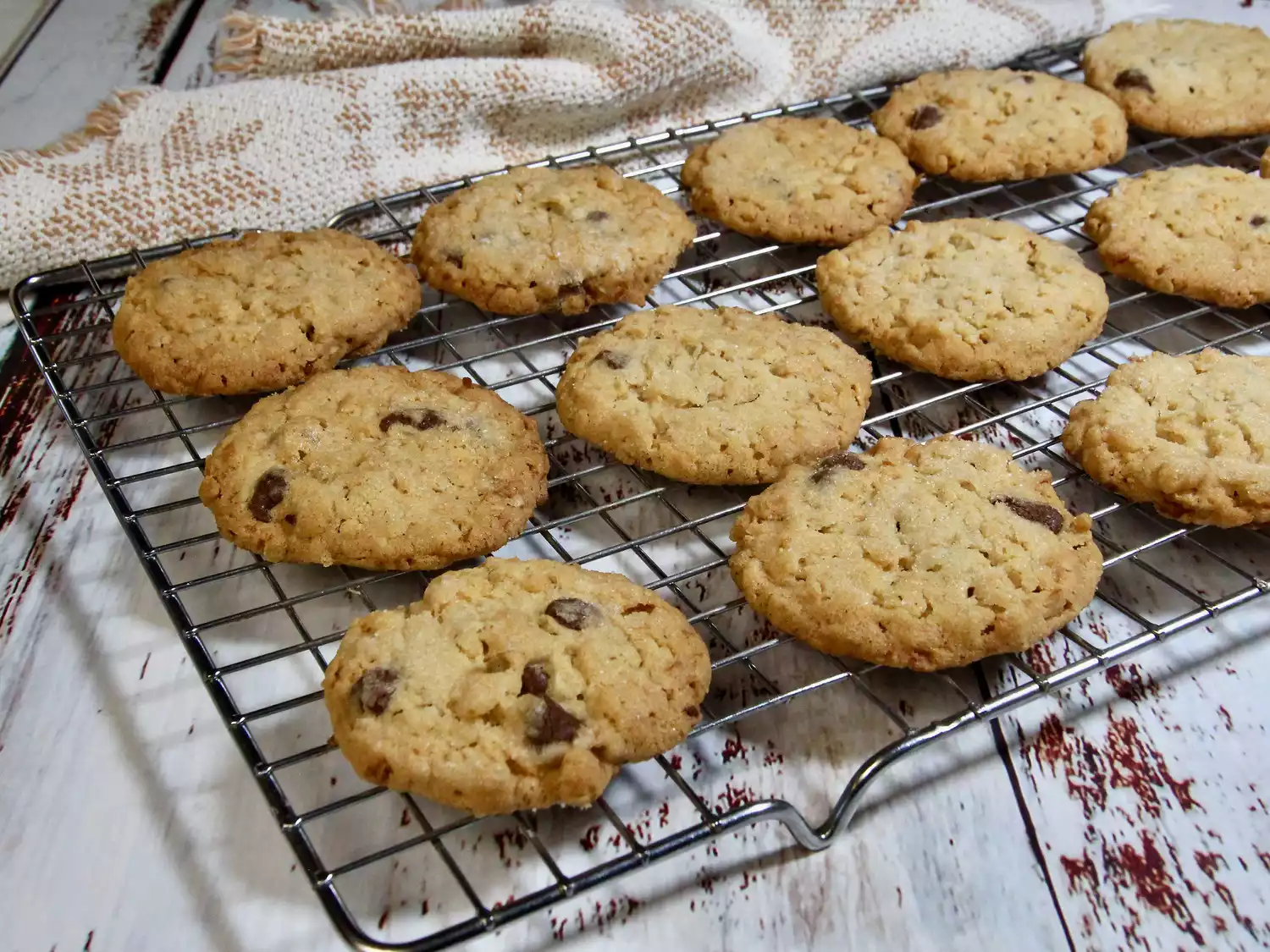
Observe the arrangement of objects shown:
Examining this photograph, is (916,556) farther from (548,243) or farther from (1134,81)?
(1134,81)

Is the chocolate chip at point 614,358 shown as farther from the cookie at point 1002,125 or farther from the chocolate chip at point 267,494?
the cookie at point 1002,125

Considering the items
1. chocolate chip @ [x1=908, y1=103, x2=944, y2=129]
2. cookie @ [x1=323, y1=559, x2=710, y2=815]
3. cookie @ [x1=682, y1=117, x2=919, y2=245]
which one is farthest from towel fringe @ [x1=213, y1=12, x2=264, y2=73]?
cookie @ [x1=323, y1=559, x2=710, y2=815]

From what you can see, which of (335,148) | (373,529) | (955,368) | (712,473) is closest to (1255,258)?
(955,368)

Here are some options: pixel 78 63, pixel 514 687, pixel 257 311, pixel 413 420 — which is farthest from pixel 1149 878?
pixel 78 63

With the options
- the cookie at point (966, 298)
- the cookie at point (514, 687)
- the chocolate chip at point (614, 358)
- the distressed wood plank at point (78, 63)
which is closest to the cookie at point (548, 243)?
the chocolate chip at point (614, 358)

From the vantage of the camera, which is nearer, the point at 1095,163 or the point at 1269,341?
the point at 1269,341

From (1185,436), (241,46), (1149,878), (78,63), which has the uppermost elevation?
(241,46)

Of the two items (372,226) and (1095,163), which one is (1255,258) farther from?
(372,226)
